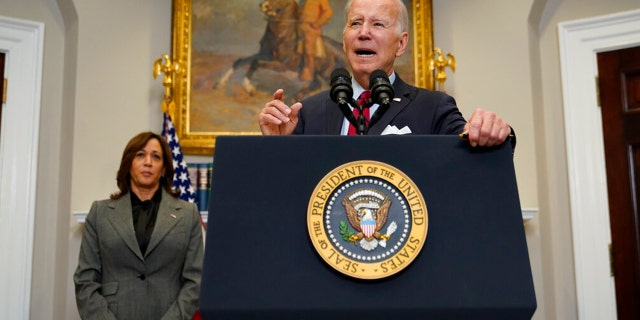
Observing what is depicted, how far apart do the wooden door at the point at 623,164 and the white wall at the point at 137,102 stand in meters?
0.33

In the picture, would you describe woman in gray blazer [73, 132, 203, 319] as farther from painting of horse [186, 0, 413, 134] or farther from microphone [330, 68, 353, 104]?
microphone [330, 68, 353, 104]

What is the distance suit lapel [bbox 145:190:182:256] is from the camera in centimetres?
394

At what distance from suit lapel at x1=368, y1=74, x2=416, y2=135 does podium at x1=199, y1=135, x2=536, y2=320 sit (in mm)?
495

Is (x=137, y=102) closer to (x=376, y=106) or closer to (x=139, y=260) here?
(x=139, y=260)

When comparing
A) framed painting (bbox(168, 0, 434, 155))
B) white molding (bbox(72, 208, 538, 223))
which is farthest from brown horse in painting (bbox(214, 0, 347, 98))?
white molding (bbox(72, 208, 538, 223))

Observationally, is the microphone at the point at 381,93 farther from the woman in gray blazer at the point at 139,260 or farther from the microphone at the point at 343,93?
the woman in gray blazer at the point at 139,260

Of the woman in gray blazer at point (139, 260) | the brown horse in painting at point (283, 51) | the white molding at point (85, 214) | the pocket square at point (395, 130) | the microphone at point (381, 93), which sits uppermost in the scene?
the brown horse in painting at point (283, 51)

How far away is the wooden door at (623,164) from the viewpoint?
4824 millimetres

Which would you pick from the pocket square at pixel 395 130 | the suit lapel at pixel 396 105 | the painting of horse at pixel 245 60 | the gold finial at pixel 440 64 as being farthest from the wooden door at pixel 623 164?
the pocket square at pixel 395 130

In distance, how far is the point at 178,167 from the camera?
17.2 ft

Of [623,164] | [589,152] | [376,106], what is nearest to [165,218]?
[376,106]

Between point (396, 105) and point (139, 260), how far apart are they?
2398 mm

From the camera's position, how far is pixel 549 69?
539 cm

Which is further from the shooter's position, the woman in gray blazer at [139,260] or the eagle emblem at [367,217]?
the woman in gray blazer at [139,260]
